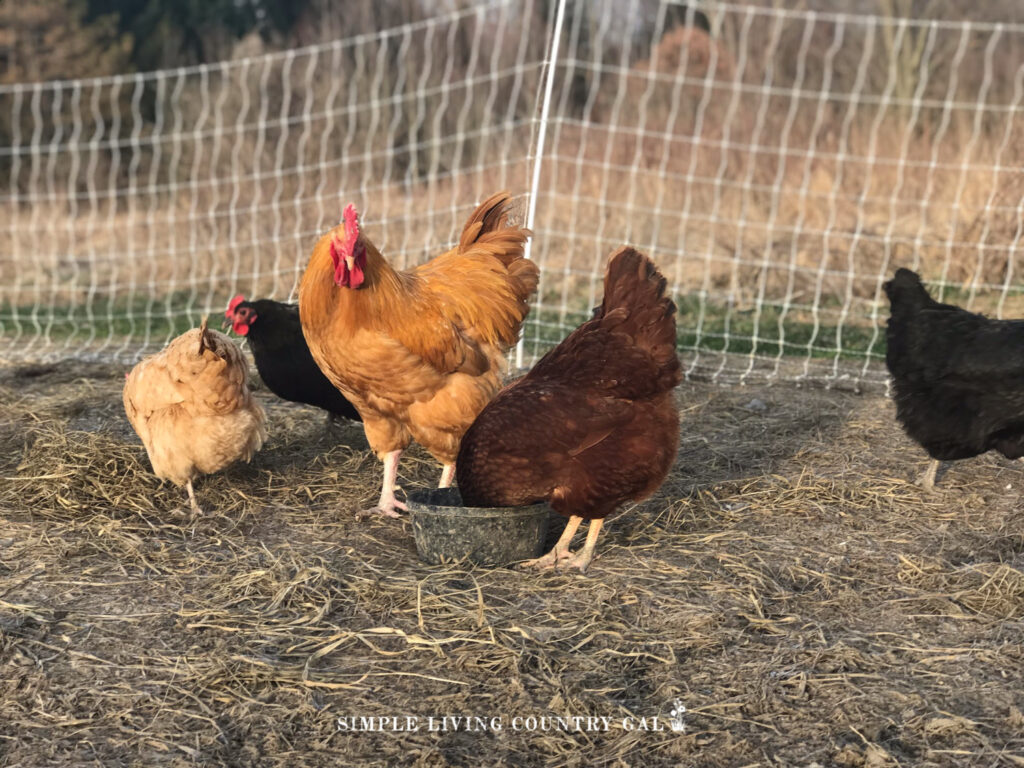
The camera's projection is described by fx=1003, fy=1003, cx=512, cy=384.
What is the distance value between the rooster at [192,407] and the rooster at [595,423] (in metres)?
1.25

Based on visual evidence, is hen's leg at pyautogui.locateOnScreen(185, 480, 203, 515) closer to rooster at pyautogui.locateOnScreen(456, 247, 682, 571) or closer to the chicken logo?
rooster at pyautogui.locateOnScreen(456, 247, 682, 571)

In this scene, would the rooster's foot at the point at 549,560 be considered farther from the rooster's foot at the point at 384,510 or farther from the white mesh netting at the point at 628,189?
the white mesh netting at the point at 628,189

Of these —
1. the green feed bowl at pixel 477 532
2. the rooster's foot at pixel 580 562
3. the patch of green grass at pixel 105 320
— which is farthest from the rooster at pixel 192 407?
the patch of green grass at pixel 105 320

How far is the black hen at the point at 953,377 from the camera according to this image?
4.47m

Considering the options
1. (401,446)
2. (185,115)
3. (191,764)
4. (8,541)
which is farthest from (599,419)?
(185,115)

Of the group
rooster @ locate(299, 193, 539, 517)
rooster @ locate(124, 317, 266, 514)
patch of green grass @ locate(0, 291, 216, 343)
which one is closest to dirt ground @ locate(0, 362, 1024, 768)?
rooster @ locate(124, 317, 266, 514)

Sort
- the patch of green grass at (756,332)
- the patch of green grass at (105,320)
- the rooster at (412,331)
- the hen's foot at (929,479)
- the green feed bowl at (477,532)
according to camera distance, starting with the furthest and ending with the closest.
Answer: the patch of green grass at (105,320) → the patch of green grass at (756,332) → the hen's foot at (929,479) → the rooster at (412,331) → the green feed bowl at (477,532)

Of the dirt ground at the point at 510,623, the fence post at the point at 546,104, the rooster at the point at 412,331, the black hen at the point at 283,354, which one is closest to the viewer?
the dirt ground at the point at 510,623

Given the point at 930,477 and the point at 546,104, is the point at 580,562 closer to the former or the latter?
the point at 930,477

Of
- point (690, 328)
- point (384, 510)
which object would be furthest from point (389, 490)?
point (690, 328)

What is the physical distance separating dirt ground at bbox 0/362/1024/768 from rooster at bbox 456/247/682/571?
0.33 metres

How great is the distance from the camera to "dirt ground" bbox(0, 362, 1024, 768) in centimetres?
274

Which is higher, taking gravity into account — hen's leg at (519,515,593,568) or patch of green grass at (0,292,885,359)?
hen's leg at (519,515,593,568)

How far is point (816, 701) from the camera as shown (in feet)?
9.54
